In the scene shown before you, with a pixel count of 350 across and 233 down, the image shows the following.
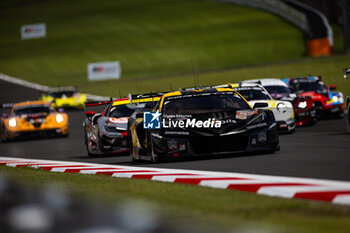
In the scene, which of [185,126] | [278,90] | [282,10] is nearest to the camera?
[185,126]

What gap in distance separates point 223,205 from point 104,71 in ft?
151

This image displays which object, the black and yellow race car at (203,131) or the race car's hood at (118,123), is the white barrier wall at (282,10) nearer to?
the race car's hood at (118,123)

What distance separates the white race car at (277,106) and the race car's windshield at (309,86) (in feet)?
17.6

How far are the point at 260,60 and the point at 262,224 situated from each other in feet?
150

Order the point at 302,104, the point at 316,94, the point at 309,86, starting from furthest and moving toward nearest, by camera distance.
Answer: the point at 309,86 < the point at 316,94 < the point at 302,104

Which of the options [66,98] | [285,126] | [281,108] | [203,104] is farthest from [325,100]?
[66,98]

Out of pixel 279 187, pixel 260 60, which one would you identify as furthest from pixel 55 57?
pixel 279 187

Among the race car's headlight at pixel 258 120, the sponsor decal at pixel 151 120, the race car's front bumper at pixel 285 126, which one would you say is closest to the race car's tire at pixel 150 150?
the sponsor decal at pixel 151 120

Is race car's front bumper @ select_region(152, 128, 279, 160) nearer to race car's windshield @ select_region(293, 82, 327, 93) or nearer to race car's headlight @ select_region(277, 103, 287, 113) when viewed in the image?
race car's headlight @ select_region(277, 103, 287, 113)

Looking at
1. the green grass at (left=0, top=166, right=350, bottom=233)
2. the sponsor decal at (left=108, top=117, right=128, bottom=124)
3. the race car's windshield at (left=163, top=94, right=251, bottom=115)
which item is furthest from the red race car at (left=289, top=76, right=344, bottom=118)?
the green grass at (left=0, top=166, right=350, bottom=233)

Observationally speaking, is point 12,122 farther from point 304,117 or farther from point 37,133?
point 304,117

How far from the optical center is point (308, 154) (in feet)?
39.8

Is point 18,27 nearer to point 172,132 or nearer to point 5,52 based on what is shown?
point 5,52

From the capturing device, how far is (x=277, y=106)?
703 inches
